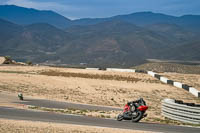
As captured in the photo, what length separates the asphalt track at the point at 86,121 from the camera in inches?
674

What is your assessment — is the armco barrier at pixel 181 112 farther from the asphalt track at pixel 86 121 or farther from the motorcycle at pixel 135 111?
the motorcycle at pixel 135 111

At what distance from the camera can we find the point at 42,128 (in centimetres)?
1534

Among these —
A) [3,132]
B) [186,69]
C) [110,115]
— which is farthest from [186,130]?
[186,69]

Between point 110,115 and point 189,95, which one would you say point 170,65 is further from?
point 110,115

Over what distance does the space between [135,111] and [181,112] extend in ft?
10.2

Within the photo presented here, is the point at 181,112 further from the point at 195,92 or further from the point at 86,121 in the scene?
the point at 195,92

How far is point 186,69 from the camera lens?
4250 inches

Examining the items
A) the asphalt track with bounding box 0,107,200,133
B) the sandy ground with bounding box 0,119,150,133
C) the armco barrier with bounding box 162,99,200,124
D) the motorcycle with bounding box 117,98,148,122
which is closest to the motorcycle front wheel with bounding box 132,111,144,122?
the motorcycle with bounding box 117,98,148,122

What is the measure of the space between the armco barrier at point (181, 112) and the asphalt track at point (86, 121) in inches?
66.8

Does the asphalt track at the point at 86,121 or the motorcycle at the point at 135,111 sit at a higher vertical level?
the motorcycle at the point at 135,111

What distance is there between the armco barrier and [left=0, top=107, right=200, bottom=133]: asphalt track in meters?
1.70

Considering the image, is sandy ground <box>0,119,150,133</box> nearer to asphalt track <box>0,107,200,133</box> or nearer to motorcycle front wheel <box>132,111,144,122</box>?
asphalt track <box>0,107,200,133</box>

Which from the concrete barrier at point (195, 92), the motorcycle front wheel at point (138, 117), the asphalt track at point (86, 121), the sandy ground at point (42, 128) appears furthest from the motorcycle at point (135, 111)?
the concrete barrier at point (195, 92)

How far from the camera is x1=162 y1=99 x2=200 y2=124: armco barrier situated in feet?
63.8
